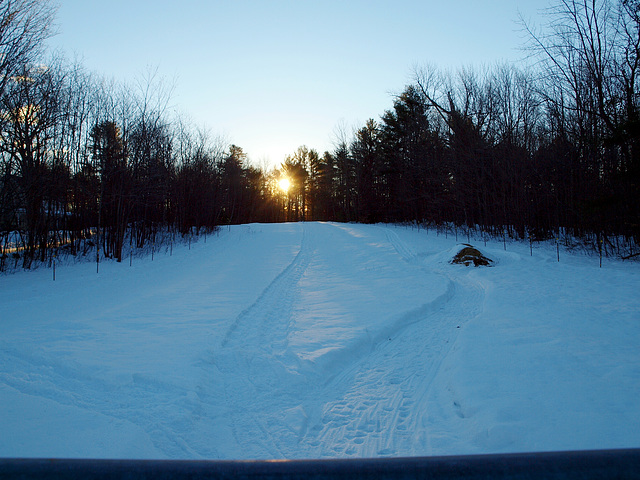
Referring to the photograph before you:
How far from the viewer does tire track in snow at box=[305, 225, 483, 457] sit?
11.0 feet

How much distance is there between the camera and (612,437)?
304cm

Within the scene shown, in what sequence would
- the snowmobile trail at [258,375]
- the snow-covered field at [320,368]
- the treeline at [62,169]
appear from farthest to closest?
the treeline at [62,169]
the snowmobile trail at [258,375]
the snow-covered field at [320,368]

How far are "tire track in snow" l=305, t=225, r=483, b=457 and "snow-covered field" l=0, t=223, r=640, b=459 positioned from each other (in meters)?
0.02

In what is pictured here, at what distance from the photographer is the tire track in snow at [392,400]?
11.0ft

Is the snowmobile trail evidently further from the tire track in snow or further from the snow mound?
the snow mound

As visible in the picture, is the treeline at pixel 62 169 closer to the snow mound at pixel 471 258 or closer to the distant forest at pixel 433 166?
the distant forest at pixel 433 166

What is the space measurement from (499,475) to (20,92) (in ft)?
55.1

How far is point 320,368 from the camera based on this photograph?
5.11m

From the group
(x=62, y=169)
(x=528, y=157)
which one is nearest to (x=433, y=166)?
(x=528, y=157)

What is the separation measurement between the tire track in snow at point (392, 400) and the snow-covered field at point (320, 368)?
2 cm

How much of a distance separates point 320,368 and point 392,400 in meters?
1.22

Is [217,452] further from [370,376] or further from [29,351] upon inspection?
[29,351]

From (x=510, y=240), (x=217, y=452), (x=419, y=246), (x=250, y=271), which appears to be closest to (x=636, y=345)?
(x=217, y=452)

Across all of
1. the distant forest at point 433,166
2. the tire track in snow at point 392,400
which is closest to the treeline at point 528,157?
the distant forest at point 433,166
